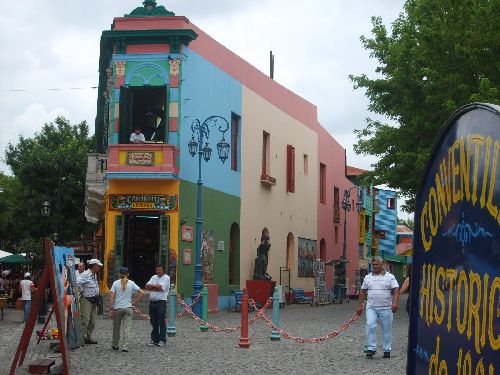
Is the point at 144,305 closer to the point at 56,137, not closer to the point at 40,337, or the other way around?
the point at 40,337

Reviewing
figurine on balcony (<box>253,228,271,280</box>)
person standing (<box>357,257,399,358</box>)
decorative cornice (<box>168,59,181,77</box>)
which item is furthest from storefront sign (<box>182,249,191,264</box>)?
person standing (<box>357,257,399,358</box>)

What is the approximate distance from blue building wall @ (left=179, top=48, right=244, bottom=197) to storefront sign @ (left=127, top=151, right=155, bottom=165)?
48.8 inches

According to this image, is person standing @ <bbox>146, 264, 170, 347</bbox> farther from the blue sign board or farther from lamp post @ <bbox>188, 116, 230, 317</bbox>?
the blue sign board

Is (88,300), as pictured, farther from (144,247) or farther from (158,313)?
(144,247)

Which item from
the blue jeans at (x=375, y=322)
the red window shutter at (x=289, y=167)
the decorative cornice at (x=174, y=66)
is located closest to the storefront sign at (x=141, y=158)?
the decorative cornice at (x=174, y=66)

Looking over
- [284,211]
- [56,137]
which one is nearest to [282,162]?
[284,211]

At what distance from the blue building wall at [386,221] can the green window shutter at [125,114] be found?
39113 mm

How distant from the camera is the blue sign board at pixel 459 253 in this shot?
71.1 inches

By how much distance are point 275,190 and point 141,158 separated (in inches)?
423

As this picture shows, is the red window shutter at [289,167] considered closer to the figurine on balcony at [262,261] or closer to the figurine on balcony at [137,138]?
the figurine on balcony at [262,261]

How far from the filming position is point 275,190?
117ft

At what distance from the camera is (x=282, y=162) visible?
36.4m

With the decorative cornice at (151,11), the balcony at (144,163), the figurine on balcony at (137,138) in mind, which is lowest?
the balcony at (144,163)

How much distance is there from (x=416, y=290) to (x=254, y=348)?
43.5ft
